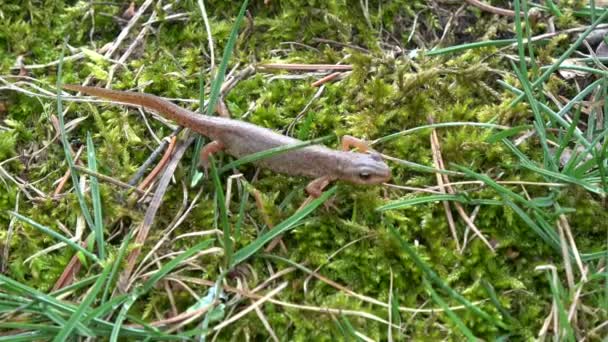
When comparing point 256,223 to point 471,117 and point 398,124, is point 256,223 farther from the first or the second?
point 471,117

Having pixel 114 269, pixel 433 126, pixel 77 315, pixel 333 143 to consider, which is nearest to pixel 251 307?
pixel 114 269

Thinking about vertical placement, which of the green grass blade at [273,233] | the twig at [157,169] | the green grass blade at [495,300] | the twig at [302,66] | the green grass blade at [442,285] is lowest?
the green grass blade at [495,300]

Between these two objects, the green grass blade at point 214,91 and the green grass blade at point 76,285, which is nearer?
the green grass blade at point 76,285

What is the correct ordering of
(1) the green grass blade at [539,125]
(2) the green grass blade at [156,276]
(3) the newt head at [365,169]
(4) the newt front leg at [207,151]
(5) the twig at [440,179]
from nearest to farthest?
1. (2) the green grass blade at [156,276]
2. (1) the green grass blade at [539,125]
3. (5) the twig at [440,179]
4. (3) the newt head at [365,169]
5. (4) the newt front leg at [207,151]

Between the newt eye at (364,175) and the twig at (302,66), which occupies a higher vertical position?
the twig at (302,66)

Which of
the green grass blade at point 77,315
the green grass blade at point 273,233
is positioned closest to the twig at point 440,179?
the green grass blade at point 273,233

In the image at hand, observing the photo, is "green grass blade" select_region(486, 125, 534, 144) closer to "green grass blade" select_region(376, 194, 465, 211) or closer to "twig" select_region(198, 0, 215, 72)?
"green grass blade" select_region(376, 194, 465, 211)

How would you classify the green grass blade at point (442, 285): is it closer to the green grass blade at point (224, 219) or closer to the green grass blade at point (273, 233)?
the green grass blade at point (273, 233)
